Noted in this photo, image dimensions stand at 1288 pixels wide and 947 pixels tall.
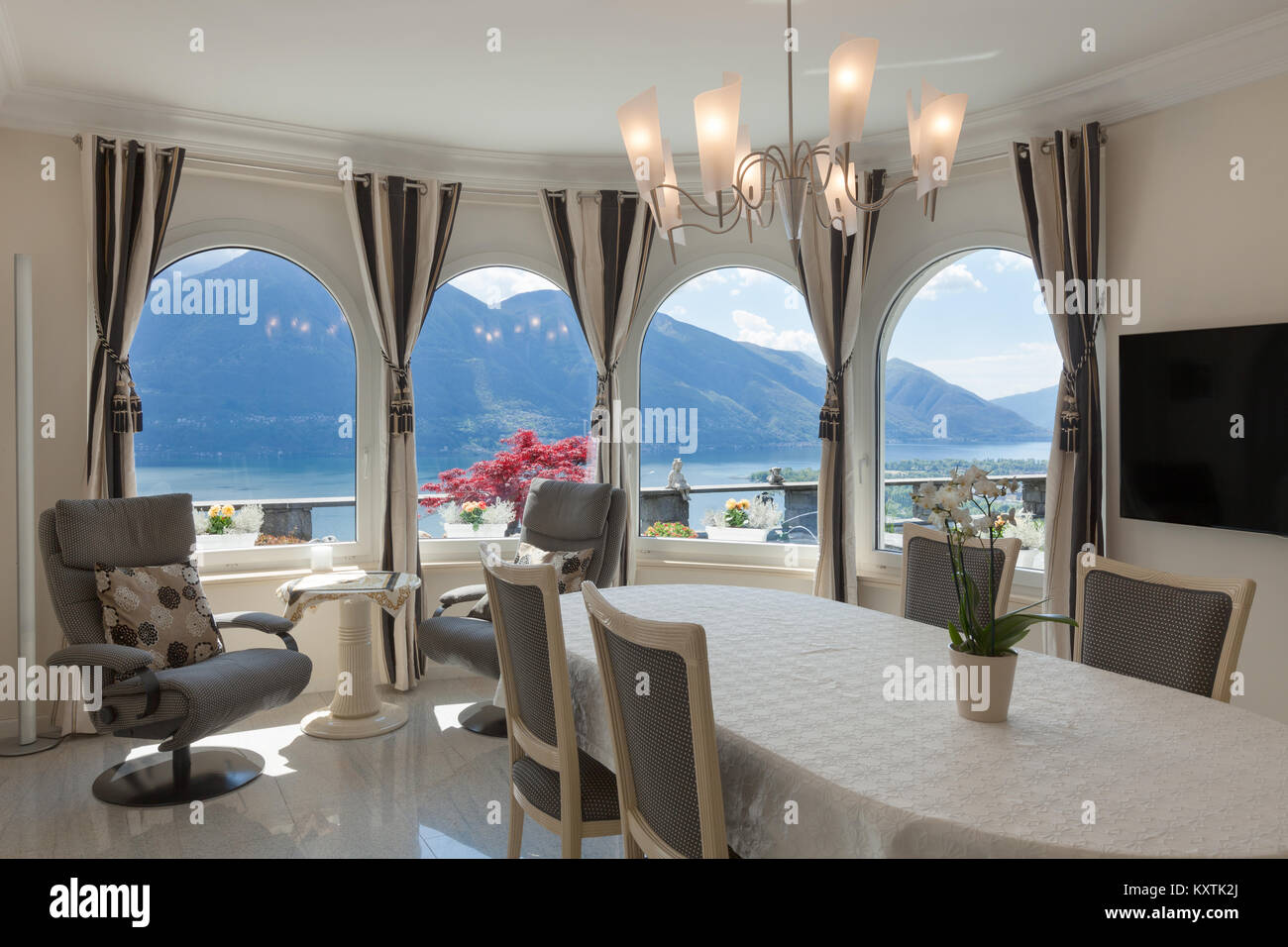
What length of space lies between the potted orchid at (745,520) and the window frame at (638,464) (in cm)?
7

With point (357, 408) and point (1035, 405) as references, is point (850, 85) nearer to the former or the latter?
point (1035, 405)

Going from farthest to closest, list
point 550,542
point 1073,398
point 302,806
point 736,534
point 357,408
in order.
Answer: point 736,534 < point 357,408 < point 550,542 < point 1073,398 < point 302,806

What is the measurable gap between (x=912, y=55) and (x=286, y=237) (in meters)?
3.19

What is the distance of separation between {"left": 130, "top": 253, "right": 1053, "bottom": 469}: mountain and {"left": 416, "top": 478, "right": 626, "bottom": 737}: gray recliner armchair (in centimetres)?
98

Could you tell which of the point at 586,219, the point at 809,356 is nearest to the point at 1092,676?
the point at 809,356

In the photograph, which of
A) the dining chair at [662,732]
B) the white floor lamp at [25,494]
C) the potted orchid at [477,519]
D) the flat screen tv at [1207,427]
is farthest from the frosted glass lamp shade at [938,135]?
the white floor lamp at [25,494]

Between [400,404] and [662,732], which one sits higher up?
[400,404]

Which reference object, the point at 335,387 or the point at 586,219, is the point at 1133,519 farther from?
the point at 335,387

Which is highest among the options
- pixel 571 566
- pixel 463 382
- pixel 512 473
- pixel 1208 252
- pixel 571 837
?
pixel 1208 252

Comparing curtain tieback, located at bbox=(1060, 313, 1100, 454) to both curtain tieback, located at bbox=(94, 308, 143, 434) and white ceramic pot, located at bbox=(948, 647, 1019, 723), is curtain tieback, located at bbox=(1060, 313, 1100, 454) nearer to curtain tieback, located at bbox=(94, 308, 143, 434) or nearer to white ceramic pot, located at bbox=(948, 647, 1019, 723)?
white ceramic pot, located at bbox=(948, 647, 1019, 723)

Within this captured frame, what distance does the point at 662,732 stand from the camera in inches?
67.7

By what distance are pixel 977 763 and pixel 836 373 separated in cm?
338

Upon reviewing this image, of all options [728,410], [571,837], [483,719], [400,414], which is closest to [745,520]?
[728,410]

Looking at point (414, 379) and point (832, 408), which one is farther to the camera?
point (414, 379)
